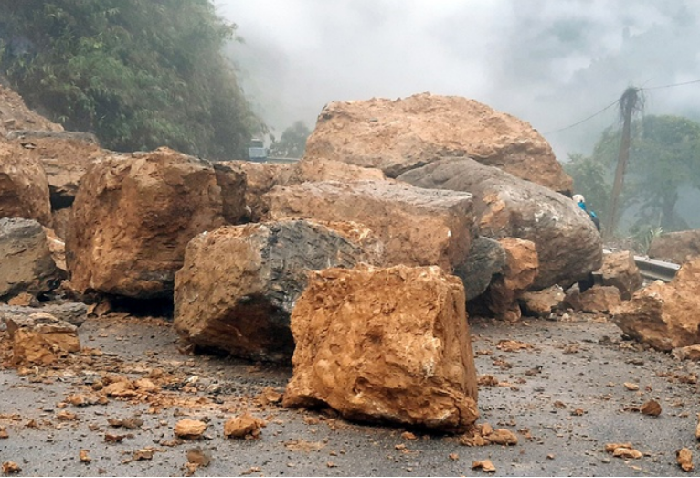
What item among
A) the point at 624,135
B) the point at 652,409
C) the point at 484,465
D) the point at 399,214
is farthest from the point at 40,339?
the point at 624,135

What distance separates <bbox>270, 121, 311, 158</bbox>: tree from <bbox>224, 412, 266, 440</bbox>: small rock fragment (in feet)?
75.2

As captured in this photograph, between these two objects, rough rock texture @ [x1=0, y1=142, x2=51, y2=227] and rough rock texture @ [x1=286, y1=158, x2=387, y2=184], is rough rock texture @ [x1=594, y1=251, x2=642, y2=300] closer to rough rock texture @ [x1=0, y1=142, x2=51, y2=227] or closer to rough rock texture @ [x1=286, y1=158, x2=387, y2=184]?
rough rock texture @ [x1=286, y1=158, x2=387, y2=184]

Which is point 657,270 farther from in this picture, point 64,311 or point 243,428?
point 243,428

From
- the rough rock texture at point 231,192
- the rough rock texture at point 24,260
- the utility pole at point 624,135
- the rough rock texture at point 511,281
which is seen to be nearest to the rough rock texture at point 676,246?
the rough rock texture at point 511,281

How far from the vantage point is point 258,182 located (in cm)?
867

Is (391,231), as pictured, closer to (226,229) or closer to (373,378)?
(226,229)

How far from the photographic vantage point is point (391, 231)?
6906mm

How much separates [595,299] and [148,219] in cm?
499

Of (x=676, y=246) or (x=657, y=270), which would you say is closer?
(x=657, y=270)

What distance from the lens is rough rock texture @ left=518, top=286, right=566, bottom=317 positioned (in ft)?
26.7

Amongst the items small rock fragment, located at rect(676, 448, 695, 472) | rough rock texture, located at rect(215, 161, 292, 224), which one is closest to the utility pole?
rough rock texture, located at rect(215, 161, 292, 224)

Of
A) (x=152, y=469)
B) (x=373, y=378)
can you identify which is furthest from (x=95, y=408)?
(x=373, y=378)

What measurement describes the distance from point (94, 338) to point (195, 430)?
2.72 m

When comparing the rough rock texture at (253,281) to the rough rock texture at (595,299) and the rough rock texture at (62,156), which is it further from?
the rough rock texture at (62,156)
